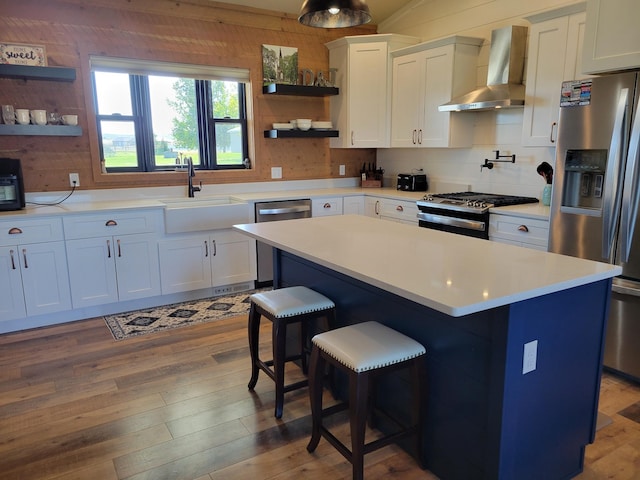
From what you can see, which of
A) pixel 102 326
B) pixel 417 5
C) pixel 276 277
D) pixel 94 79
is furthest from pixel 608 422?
pixel 94 79

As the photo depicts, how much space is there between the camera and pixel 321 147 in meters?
5.31

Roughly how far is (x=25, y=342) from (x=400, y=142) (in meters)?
3.76

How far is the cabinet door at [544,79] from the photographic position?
3.28 m

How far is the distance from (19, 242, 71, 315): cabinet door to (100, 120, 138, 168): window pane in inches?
46.3

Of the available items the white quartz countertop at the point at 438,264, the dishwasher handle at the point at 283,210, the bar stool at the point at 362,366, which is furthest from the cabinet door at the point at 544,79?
the bar stool at the point at 362,366

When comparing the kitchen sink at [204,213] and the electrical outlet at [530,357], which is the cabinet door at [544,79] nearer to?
the electrical outlet at [530,357]

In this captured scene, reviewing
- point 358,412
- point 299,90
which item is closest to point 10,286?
point 358,412

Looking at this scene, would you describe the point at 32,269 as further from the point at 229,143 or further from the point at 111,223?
the point at 229,143

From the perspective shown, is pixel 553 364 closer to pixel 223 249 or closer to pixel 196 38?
pixel 223 249

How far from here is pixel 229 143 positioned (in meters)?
4.95

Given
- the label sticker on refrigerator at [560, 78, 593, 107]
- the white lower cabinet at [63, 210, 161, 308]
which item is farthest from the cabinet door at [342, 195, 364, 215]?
the label sticker on refrigerator at [560, 78, 593, 107]

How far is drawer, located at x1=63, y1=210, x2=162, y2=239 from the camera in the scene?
11.6 ft

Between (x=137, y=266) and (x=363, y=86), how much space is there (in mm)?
2879

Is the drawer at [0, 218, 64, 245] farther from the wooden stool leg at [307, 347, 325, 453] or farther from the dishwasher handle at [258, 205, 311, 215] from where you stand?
the wooden stool leg at [307, 347, 325, 453]
